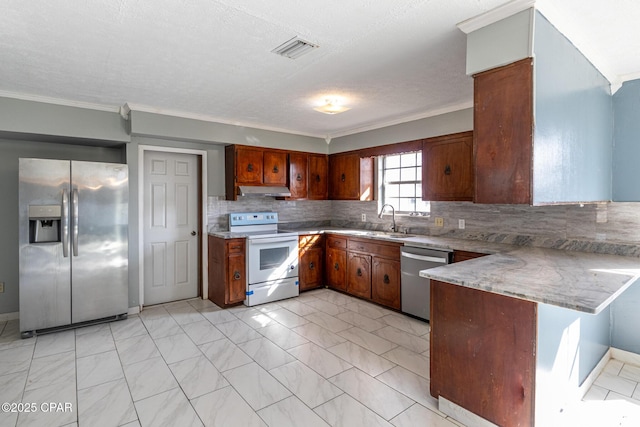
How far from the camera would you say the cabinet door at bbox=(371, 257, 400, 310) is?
13.2 feet

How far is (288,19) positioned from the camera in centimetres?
199

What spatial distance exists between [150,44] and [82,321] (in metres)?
2.99

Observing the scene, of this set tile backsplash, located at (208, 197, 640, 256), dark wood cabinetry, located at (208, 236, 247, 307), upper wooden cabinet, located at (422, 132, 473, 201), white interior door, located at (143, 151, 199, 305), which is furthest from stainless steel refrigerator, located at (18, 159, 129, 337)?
upper wooden cabinet, located at (422, 132, 473, 201)

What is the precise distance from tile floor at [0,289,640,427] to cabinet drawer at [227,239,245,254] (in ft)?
2.68

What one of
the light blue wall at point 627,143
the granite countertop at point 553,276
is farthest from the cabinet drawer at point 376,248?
the light blue wall at point 627,143

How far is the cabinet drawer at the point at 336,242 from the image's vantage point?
Answer: 15.7 ft

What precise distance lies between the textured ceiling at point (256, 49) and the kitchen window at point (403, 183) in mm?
1073

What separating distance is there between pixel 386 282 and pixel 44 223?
12.5ft

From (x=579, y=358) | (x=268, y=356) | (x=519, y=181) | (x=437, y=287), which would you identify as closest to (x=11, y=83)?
(x=268, y=356)

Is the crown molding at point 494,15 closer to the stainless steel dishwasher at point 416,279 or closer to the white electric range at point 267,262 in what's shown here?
the stainless steel dishwasher at point 416,279

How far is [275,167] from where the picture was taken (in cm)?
497

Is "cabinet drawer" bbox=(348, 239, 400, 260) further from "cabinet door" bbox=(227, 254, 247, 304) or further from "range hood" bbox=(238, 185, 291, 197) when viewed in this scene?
"cabinet door" bbox=(227, 254, 247, 304)

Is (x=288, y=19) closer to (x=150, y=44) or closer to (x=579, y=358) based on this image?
(x=150, y=44)

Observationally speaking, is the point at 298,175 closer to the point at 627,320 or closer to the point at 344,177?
the point at 344,177
